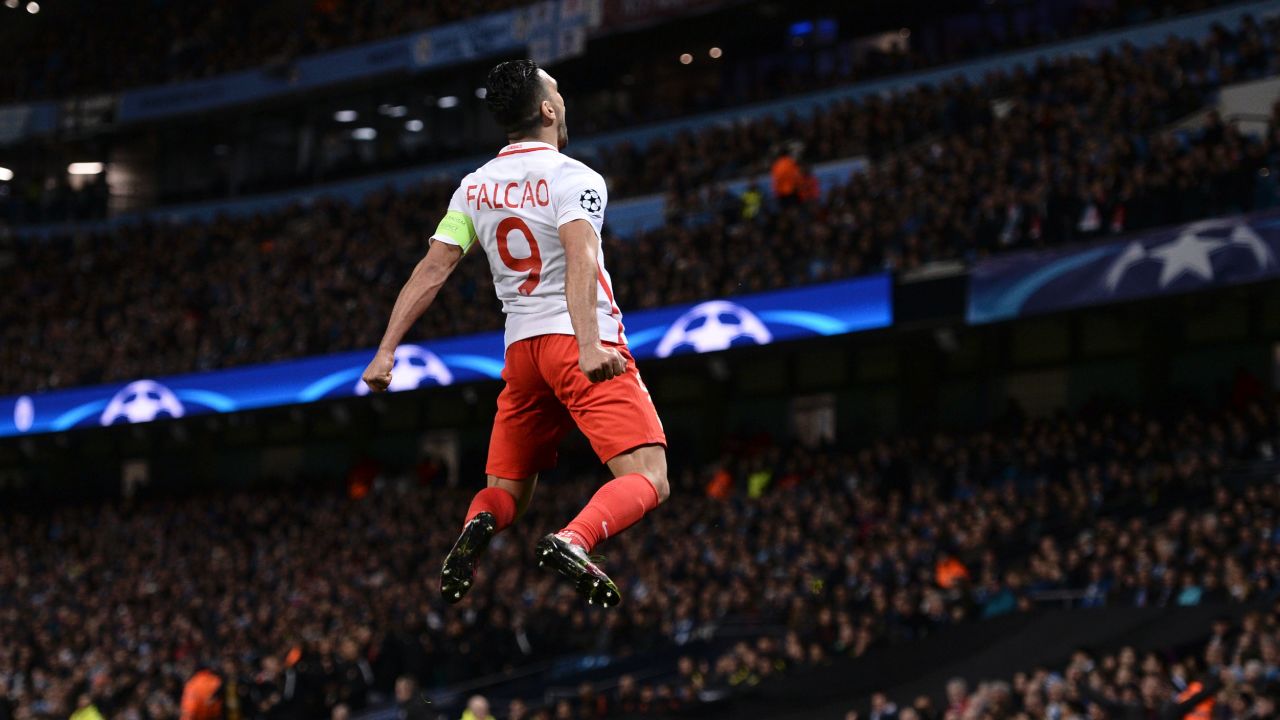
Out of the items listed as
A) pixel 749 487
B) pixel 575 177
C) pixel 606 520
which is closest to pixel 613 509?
pixel 606 520

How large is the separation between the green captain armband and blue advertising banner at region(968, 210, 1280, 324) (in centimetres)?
1690

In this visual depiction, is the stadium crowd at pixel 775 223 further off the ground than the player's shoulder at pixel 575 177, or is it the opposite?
the stadium crowd at pixel 775 223

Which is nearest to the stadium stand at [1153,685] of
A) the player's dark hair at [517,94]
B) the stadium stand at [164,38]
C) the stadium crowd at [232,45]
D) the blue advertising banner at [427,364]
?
the blue advertising banner at [427,364]

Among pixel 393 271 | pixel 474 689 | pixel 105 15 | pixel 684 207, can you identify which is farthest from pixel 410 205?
pixel 105 15

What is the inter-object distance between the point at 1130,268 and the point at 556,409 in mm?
17074

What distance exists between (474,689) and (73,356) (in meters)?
17.5

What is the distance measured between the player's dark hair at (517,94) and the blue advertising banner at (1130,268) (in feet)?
55.1

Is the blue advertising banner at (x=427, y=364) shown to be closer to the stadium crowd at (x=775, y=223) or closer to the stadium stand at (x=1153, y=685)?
the stadium crowd at (x=775, y=223)

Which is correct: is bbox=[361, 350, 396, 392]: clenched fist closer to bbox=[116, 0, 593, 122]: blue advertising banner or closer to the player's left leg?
the player's left leg

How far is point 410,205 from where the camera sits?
120 feet

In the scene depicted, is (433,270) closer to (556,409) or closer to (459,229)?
(459,229)

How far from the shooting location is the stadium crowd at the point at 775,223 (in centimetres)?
2331

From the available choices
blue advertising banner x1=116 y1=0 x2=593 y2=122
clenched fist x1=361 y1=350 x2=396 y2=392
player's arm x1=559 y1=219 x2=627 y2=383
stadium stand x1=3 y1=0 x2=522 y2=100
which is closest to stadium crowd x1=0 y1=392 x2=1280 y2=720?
blue advertising banner x1=116 y1=0 x2=593 y2=122

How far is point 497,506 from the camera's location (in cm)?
650
